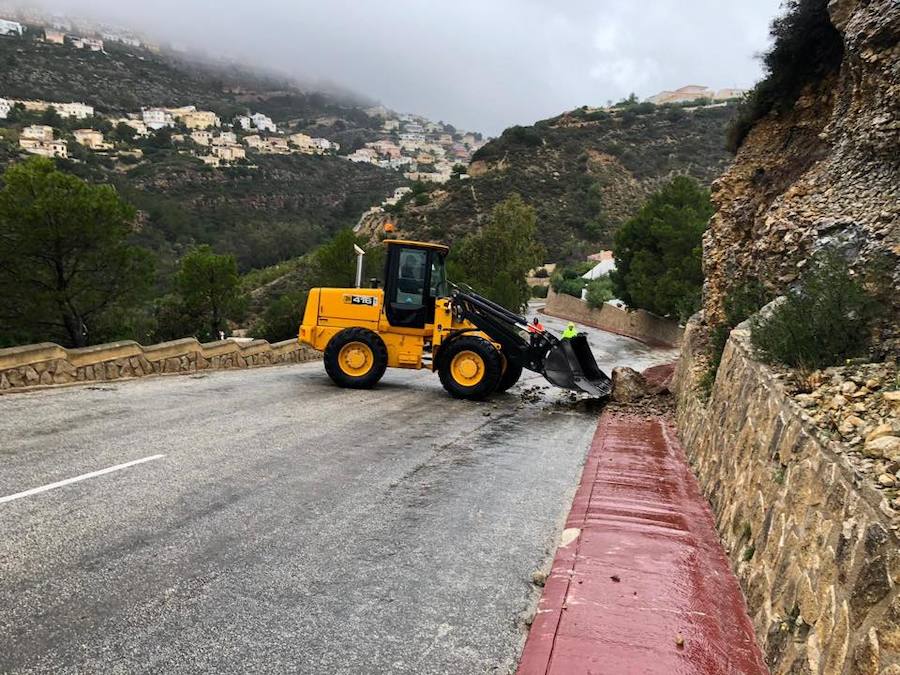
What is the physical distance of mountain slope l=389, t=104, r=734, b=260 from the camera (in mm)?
75812

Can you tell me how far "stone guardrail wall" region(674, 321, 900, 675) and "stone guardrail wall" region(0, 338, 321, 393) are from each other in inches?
412

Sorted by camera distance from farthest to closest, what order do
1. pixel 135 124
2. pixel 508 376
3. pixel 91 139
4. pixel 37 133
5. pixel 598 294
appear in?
1. pixel 135 124
2. pixel 91 139
3. pixel 37 133
4. pixel 598 294
5. pixel 508 376

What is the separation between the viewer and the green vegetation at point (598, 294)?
47.4 m

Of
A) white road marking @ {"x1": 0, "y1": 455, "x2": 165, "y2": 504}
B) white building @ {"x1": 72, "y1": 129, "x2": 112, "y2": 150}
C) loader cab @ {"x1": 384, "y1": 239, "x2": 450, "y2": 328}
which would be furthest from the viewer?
white building @ {"x1": 72, "y1": 129, "x2": 112, "y2": 150}

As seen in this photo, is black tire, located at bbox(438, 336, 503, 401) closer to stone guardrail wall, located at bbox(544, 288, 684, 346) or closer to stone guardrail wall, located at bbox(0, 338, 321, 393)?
stone guardrail wall, located at bbox(0, 338, 321, 393)

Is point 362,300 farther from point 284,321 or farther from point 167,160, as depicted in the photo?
point 167,160

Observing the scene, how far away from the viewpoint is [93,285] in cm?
1903

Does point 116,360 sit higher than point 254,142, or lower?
lower

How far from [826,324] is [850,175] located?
4.13 metres

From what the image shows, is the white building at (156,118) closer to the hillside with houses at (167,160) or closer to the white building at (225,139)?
the hillside with houses at (167,160)

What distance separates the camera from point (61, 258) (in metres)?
18.1

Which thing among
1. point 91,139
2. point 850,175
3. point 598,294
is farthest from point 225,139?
point 850,175

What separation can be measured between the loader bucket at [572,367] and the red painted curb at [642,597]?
17.4 ft

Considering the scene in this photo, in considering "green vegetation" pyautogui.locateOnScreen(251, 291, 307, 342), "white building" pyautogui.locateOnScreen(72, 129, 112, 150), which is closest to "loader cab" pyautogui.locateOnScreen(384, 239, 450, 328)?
"green vegetation" pyautogui.locateOnScreen(251, 291, 307, 342)
